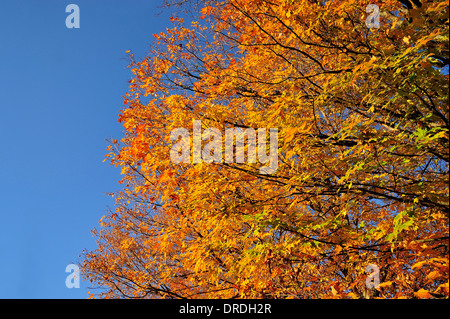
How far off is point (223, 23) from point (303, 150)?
3.95 meters

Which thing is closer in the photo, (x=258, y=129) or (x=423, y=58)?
(x=423, y=58)

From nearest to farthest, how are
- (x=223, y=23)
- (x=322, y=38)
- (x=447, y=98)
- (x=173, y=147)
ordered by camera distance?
(x=447, y=98) → (x=322, y=38) → (x=173, y=147) → (x=223, y=23)

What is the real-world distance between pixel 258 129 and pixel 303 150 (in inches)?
32.7

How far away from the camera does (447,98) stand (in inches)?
166

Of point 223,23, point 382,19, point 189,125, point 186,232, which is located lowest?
point 186,232
